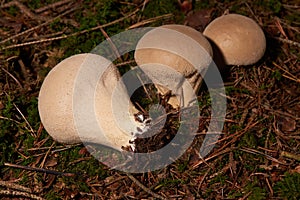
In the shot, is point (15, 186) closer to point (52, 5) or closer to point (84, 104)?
point (84, 104)

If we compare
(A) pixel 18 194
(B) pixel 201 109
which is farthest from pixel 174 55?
(A) pixel 18 194

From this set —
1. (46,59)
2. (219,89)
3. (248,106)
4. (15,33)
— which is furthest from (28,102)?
(248,106)

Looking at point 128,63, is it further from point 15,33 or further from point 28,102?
point 15,33

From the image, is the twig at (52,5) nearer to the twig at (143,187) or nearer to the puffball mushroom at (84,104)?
the puffball mushroom at (84,104)

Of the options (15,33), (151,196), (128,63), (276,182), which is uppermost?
(15,33)

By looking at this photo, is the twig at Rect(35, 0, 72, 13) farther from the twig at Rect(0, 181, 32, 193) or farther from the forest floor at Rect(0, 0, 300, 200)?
the twig at Rect(0, 181, 32, 193)

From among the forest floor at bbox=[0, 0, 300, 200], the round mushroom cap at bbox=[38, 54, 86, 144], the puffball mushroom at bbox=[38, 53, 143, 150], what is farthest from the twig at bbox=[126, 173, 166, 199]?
the round mushroom cap at bbox=[38, 54, 86, 144]
